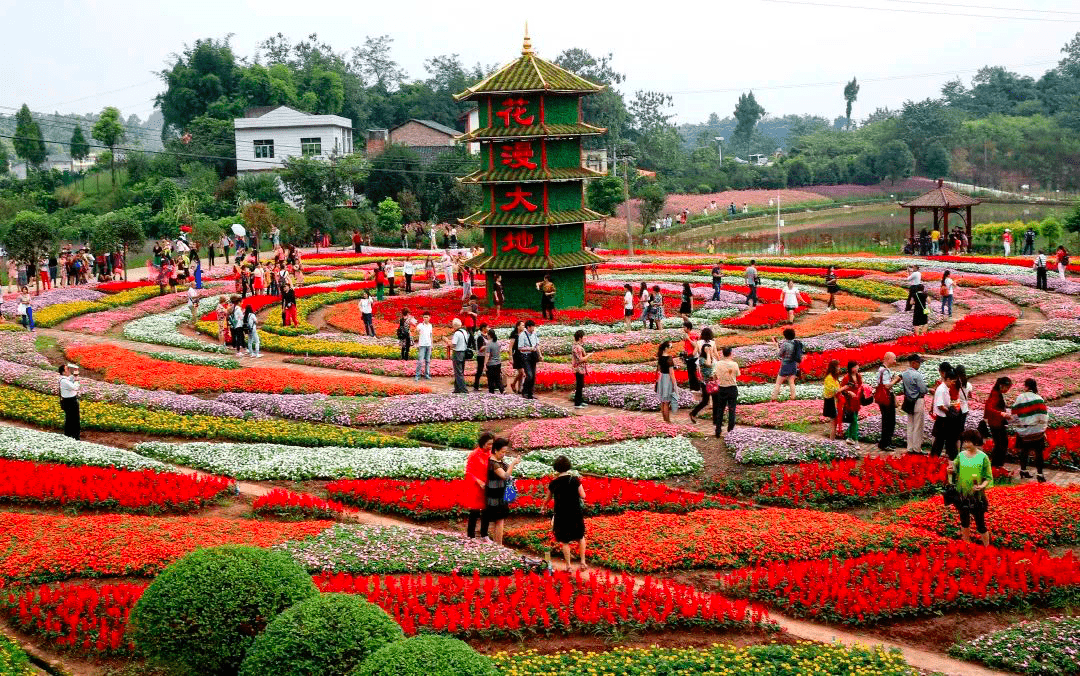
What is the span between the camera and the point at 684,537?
19.5 metres

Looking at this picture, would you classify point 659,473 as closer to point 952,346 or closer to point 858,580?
point 858,580

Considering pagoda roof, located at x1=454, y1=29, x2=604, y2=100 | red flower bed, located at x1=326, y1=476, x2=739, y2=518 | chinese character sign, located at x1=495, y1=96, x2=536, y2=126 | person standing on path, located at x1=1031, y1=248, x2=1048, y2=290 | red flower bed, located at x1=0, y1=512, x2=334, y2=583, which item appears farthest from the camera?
person standing on path, located at x1=1031, y1=248, x2=1048, y2=290

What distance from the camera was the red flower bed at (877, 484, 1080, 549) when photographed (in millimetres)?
19188

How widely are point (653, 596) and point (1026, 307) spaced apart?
34403mm

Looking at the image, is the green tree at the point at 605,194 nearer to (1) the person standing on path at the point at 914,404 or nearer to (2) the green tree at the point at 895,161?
(2) the green tree at the point at 895,161

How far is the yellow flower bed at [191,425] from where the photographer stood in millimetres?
27484

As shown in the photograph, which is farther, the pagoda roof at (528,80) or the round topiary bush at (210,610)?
the pagoda roof at (528,80)

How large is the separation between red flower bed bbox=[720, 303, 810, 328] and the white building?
72424mm

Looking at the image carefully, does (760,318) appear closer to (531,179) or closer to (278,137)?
(531,179)

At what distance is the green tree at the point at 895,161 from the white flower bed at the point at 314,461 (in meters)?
110

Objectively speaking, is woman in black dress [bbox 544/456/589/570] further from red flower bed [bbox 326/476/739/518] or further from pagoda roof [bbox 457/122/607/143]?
pagoda roof [bbox 457/122/607/143]

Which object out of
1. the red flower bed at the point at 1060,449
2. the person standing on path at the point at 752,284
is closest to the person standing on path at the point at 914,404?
the red flower bed at the point at 1060,449

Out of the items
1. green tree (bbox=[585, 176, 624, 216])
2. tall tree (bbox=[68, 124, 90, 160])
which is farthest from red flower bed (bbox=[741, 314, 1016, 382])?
tall tree (bbox=[68, 124, 90, 160])

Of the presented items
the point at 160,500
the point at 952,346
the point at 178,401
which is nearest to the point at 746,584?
the point at 160,500
